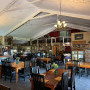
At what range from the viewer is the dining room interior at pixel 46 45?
3.54 m

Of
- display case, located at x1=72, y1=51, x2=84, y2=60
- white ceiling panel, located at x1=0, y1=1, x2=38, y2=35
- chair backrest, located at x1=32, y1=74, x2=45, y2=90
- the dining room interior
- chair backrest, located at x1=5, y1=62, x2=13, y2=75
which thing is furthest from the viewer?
display case, located at x1=72, y1=51, x2=84, y2=60

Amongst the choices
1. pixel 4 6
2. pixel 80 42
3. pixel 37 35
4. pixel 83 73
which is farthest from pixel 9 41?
pixel 83 73

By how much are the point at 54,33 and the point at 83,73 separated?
26.9 ft

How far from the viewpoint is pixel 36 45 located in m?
14.6

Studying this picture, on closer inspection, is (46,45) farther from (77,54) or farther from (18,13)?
(18,13)

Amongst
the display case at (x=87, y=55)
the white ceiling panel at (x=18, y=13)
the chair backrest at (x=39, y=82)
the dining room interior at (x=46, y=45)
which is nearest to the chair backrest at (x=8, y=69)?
the dining room interior at (x=46, y=45)

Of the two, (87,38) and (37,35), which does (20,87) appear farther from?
(37,35)

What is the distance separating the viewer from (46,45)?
13633 millimetres

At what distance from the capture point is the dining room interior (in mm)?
3535

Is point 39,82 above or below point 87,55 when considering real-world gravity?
below

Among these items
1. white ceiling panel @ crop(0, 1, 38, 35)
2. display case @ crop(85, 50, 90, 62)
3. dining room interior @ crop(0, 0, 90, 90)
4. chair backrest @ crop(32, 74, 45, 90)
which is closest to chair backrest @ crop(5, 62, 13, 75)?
dining room interior @ crop(0, 0, 90, 90)

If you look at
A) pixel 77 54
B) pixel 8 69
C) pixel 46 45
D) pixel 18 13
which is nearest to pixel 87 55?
pixel 77 54

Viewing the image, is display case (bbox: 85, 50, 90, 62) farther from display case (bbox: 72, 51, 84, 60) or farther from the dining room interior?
display case (bbox: 72, 51, 84, 60)

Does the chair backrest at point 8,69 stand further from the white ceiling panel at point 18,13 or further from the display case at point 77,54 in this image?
the display case at point 77,54
